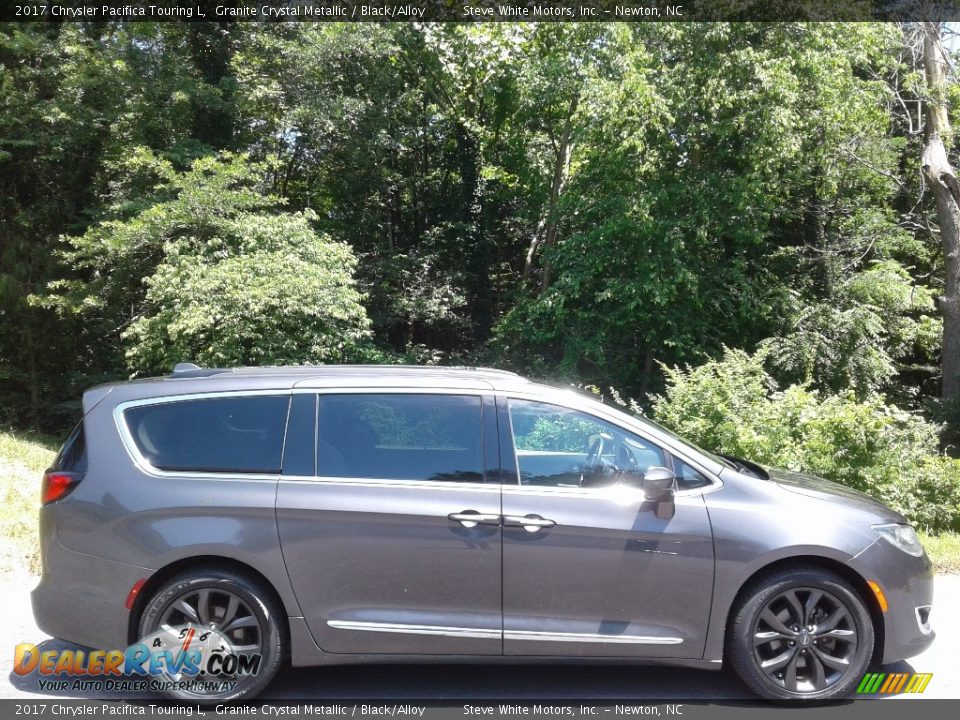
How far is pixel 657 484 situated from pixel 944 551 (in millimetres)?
4865

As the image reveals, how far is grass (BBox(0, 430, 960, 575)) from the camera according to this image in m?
7.12

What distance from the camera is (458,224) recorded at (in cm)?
2145

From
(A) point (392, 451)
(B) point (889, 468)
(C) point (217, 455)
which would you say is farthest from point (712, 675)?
(B) point (889, 468)

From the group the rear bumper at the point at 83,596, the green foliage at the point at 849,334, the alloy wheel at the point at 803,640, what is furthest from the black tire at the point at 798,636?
the green foliage at the point at 849,334

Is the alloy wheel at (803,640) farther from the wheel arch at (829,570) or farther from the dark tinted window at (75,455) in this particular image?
the dark tinted window at (75,455)

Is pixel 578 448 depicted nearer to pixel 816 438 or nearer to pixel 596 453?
pixel 596 453

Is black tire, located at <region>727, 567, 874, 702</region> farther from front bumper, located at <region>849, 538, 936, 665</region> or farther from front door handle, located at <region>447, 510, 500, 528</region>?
front door handle, located at <region>447, 510, 500, 528</region>

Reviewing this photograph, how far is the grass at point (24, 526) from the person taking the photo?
7117 mm

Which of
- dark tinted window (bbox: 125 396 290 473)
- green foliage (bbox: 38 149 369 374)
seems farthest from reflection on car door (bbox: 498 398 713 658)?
green foliage (bbox: 38 149 369 374)

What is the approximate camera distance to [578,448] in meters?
4.80

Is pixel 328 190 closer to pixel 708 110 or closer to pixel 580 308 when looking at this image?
pixel 580 308

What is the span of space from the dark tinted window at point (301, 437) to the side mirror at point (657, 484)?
5.89 feet

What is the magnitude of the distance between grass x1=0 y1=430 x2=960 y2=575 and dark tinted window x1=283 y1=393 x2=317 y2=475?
11.8 feet

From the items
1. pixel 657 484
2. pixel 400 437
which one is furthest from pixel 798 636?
pixel 400 437
